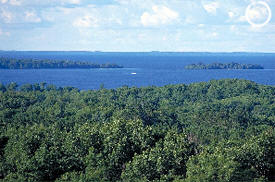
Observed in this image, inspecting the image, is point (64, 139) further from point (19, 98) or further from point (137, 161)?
point (19, 98)

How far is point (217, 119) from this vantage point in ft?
193

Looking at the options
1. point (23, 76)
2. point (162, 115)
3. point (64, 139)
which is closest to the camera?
point (64, 139)

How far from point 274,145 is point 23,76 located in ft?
472

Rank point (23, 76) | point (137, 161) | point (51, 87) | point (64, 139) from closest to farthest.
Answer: point (137, 161), point (64, 139), point (51, 87), point (23, 76)

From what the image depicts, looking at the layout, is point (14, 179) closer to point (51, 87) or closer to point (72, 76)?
point (51, 87)

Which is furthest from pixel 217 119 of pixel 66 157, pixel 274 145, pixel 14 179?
pixel 14 179

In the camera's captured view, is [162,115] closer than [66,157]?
Result: No

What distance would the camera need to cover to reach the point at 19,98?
75.6 meters

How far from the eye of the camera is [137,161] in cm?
3047

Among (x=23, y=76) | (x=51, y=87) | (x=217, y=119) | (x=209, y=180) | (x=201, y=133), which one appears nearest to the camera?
(x=209, y=180)

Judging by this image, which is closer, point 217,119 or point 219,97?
point 217,119

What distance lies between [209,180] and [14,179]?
1298 centimetres

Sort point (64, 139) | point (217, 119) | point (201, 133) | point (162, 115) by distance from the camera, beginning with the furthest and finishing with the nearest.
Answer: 1. point (162, 115)
2. point (217, 119)
3. point (201, 133)
4. point (64, 139)

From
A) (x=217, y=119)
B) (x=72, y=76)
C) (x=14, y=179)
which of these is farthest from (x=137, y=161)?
(x=72, y=76)
